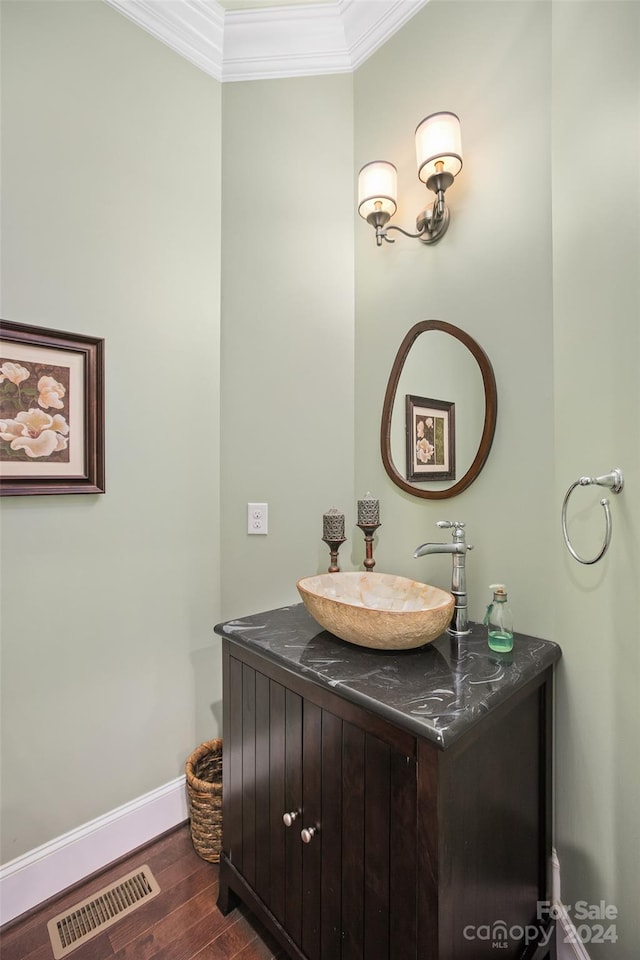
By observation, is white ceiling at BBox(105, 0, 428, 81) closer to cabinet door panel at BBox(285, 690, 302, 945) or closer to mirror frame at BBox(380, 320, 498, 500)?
mirror frame at BBox(380, 320, 498, 500)

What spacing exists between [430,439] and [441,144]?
33.9 inches

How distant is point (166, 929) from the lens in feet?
4.17

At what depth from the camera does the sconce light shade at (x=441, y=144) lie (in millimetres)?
1299

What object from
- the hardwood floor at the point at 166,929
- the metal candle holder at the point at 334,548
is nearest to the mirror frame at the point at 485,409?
the metal candle holder at the point at 334,548

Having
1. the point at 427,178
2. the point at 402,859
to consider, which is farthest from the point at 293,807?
the point at 427,178

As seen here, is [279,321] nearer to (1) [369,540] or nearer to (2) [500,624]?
(1) [369,540]

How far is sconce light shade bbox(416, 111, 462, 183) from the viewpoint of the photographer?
130cm

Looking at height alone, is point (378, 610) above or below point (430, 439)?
below

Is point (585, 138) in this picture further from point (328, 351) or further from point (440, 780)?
point (440, 780)

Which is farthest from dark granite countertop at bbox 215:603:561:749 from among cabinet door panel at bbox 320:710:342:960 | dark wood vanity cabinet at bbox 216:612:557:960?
cabinet door panel at bbox 320:710:342:960

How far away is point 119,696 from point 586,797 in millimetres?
1404

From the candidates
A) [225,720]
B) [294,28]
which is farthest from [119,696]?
[294,28]

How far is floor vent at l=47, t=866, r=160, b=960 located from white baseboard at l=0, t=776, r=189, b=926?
0.27 feet

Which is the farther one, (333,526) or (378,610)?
(333,526)
